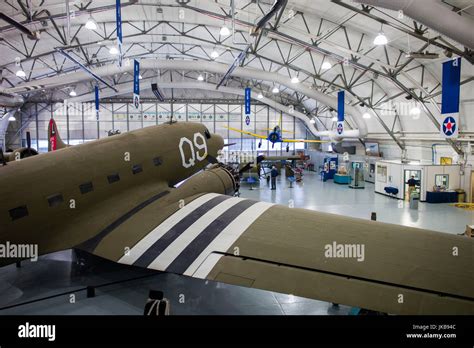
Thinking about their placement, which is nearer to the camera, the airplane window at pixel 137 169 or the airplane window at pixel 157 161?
the airplane window at pixel 137 169

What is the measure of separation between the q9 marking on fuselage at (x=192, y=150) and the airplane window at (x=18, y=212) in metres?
4.60

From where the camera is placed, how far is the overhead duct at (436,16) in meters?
10.9

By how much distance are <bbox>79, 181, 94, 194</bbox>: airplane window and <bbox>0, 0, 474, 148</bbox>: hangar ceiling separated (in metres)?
10.3

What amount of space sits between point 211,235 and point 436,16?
12.0 m

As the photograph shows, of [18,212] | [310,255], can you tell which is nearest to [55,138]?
[18,212]

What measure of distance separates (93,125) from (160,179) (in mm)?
38777

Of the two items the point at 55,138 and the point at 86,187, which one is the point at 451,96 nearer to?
the point at 86,187

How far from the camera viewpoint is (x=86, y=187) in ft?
22.3

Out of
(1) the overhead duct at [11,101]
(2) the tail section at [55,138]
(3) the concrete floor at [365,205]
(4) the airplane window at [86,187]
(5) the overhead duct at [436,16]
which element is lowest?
(3) the concrete floor at [365,205]

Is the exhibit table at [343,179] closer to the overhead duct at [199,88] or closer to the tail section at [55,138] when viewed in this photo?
the overhead duct at [199,88]

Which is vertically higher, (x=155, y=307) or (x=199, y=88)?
(x=199, y=88)

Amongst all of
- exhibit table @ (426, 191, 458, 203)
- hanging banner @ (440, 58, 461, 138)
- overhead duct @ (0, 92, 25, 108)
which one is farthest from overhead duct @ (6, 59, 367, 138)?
hanging banner @ (440, 58, 461, 138)

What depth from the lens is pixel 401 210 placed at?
16.6 metres

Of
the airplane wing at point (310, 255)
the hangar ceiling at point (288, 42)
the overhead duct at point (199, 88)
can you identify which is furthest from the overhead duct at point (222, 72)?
the airplane wing at point (310, 255)
